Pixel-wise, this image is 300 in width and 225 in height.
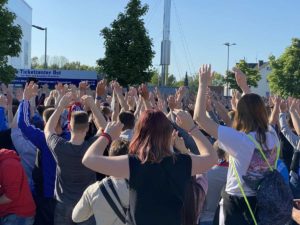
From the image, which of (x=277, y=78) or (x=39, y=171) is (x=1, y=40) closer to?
(x=39, y=171)

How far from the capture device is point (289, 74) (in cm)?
4578

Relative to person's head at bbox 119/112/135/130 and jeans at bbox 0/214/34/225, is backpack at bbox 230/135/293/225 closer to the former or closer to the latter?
jeans at bbox 0/214/34/225

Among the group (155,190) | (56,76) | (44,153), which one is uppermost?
(56,76)

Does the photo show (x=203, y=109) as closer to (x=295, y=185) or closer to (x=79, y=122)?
(x=79, y=122)

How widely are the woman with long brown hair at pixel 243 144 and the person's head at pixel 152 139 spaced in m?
0.71

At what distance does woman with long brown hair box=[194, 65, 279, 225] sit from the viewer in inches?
145

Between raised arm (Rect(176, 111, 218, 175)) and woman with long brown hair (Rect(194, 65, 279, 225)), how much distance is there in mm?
412

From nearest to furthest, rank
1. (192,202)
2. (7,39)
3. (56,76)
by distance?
(192,202), (7,39), (56,76)

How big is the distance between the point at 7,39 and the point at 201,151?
50.8 feet

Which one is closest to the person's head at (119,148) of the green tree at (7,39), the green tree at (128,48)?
the green tree at (7,39)

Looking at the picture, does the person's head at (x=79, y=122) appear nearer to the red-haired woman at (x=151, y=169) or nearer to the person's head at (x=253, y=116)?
the red-haired woman at (x=151, y=169)

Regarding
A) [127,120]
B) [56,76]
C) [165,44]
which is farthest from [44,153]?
[165,44]

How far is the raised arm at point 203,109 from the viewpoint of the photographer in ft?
12.1

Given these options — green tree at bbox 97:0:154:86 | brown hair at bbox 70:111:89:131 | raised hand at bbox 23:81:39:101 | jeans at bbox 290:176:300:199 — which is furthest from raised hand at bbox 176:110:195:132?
green tree at bbox 97:0:154:86
